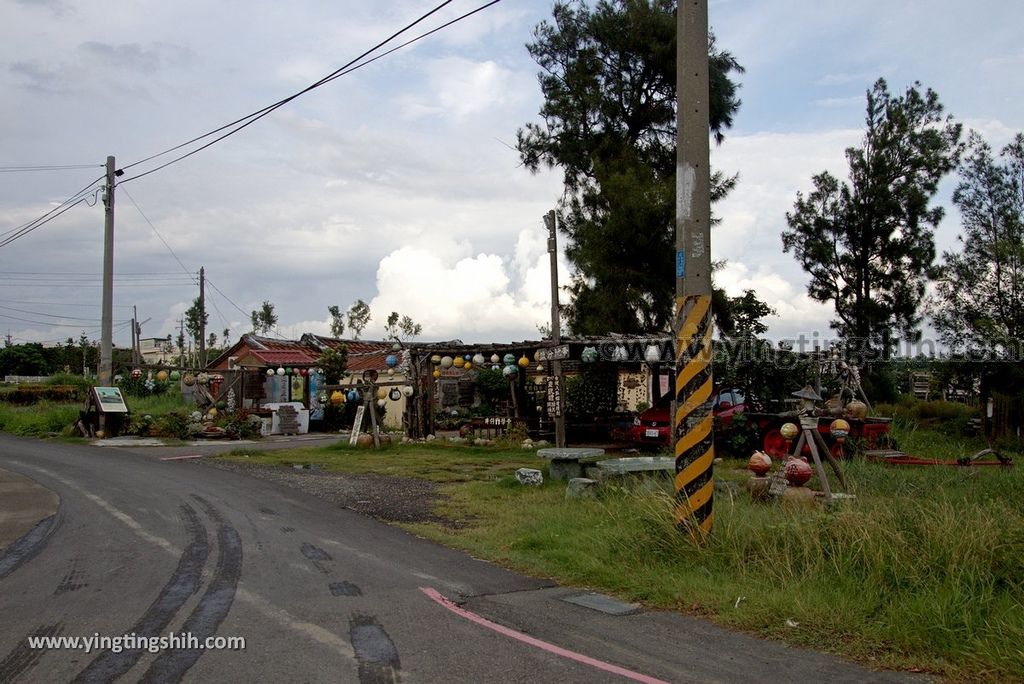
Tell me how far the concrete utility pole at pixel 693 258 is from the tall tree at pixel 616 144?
1775 cm

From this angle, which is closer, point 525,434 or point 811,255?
point 525,434

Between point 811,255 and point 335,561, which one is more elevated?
point 811,255

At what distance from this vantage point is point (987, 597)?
19.0ft

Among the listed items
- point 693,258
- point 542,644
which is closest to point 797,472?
point 693,258

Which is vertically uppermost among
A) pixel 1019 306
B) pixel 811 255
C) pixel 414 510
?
pixel 811 255

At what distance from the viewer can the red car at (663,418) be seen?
18.7 m

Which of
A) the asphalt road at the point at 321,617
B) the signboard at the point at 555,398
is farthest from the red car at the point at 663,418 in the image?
the asphalt road at the point at 321,617

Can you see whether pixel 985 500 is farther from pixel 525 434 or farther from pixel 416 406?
pixel 416 406

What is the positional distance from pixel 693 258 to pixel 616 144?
20916 millimetres

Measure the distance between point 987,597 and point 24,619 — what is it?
692 cm

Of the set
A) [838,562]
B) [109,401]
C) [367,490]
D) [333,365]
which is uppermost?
[333,365]

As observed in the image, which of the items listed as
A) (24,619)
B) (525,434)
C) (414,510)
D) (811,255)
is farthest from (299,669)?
(811,255)

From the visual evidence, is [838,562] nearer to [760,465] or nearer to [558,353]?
[760,465]

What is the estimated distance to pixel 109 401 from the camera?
24.0 m
